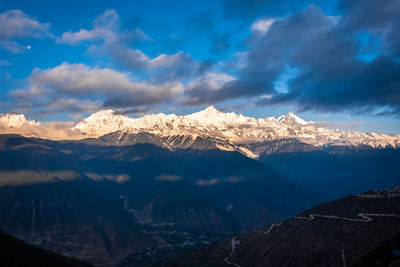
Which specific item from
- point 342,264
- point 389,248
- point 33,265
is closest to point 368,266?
point 389,248

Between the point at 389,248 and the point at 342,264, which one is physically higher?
the point at 389,248

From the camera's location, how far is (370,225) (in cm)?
19962

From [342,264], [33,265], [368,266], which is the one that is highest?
[368,266]

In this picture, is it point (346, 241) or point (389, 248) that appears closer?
point (389, 248)

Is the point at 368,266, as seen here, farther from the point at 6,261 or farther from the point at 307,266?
the point at 6,261

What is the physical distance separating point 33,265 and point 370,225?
17549 cm

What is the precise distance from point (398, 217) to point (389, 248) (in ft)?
220

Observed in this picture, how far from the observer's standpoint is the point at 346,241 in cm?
19612

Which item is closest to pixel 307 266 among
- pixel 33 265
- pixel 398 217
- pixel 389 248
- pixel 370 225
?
pixel 370 225

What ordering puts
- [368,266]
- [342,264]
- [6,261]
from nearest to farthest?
[368,266], [342,264], [6,261]

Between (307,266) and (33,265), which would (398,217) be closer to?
(307,266)

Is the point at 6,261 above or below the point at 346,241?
below

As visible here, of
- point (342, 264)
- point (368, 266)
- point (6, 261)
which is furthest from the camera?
point (6, 261)

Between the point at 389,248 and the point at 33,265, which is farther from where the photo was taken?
the point at 33,265
